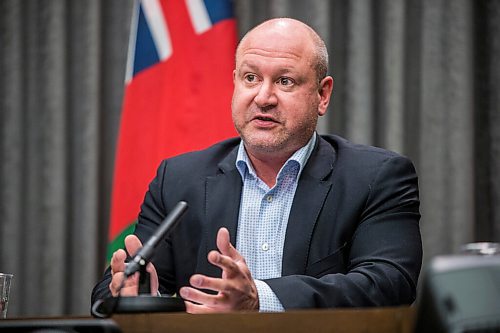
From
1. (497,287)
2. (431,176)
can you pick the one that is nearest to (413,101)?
(431,176)

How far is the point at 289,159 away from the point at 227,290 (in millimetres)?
683

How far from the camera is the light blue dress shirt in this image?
7.20 feet

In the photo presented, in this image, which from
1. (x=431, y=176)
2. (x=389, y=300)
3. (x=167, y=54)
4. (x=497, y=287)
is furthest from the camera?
(x=431, y=176)

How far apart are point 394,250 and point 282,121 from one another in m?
0.45

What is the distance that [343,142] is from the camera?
241 centimetres

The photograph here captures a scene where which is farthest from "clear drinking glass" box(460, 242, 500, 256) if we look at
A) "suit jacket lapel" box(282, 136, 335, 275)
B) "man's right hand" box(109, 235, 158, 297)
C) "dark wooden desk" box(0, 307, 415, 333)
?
"suit jacket lapel" box(282, 136, 335, 275)

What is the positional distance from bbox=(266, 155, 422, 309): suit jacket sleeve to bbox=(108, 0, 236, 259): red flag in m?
1.03

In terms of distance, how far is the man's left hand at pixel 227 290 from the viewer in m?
1.65

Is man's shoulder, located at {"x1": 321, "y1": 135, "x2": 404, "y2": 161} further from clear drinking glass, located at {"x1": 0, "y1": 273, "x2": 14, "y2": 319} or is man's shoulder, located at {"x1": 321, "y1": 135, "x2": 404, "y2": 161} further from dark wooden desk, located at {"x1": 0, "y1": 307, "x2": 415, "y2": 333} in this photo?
dark wooden desk, located at {"x1": 0, "y1": 307, "x2": 415, "y2": 333}

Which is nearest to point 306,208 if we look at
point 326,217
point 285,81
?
point 326,217

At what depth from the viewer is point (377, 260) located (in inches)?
80.7

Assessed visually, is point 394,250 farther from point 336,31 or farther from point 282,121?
point 336,31

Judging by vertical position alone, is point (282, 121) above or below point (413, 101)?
below

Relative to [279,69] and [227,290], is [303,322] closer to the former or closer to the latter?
[227,290]
